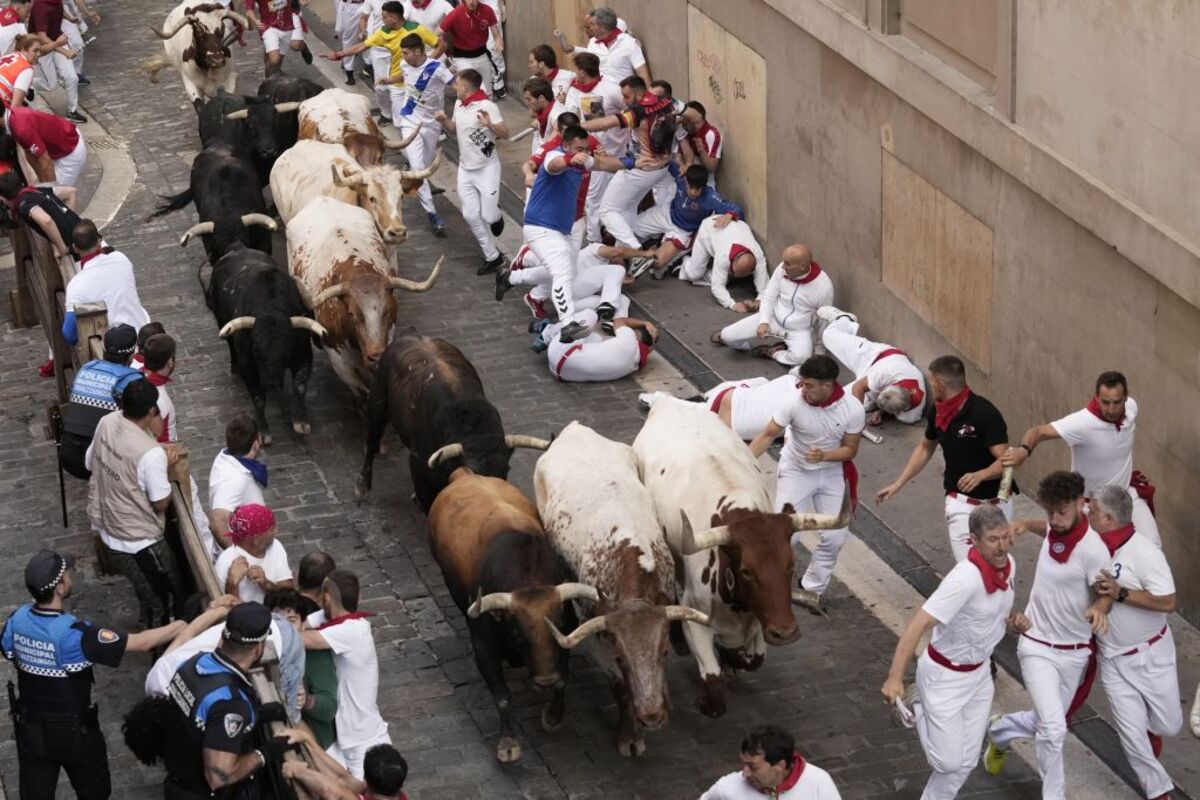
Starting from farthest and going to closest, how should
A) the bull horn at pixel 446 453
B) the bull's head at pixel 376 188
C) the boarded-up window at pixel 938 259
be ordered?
the bull's head at pixel 376 188 → the boarded-up window at pixel 938 259 → the bull horn at pixel 446 453

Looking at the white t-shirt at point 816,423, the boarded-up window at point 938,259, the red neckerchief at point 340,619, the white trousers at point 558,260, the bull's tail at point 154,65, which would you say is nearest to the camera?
the red neckerchief at point 340,619

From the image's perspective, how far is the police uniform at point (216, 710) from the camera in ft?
31.9

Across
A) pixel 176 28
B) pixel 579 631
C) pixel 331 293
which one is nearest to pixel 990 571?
pixel 579 631

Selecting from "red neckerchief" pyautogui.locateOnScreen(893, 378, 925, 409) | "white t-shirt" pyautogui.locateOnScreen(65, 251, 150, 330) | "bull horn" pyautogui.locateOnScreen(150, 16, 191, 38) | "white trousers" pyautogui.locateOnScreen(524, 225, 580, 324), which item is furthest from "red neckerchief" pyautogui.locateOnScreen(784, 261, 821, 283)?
"bull horn" pyautogui.locateOnScreen(150, 16, 191, 38)

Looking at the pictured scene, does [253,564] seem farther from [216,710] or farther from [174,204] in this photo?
[174,204]

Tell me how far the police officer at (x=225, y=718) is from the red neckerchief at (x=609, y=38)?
12.4 m

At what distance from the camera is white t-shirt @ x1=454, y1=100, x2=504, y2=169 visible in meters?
19.7

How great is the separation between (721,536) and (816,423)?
61.3 inches

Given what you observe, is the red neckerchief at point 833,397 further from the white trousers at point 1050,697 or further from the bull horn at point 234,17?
the bull horn at point 234,17

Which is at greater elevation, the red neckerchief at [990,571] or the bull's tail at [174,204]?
the red neckerchief at [990,571]

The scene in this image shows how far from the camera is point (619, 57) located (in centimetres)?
2128

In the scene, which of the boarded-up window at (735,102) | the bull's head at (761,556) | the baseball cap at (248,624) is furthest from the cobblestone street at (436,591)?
the baseball cap at (248,624)

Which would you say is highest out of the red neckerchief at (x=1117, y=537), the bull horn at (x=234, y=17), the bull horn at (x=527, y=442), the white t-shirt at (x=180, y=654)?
the white t-shirt at (x=180, y=654)

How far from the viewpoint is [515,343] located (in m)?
18.6
